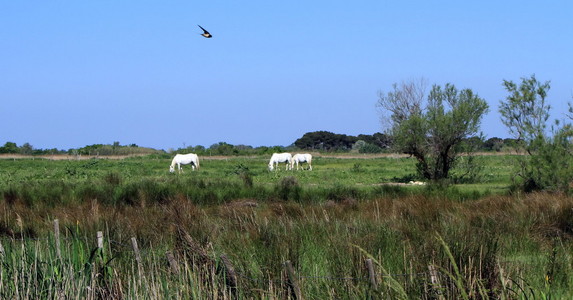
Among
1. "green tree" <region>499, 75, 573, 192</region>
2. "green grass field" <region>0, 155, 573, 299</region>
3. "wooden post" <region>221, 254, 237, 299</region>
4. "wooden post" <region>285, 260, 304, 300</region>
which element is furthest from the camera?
"green tree" <region>499, 75, 573, 192</region>

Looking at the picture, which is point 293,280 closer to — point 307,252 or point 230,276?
point 230,276

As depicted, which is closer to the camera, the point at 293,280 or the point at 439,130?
the point at 293,280

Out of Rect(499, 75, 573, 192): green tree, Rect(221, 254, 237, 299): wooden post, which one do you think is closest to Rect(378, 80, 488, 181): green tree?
Rect(499, 75, 573, 192): green tree

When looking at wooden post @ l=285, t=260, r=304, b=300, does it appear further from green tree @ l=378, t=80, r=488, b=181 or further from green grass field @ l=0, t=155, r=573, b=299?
green tree @ l=378, t=80, r=488, b=181

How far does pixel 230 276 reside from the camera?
785 centimetres

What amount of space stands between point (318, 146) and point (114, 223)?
3969 inches

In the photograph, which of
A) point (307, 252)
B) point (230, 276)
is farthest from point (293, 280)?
point (307, 252)

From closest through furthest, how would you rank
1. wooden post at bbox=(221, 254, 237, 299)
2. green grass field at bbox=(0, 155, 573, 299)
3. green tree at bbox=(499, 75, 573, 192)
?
green grass field at bbox=(0, 155, 573, 299)
wooden post at bbox=(221, 254, 237, 299)
green tree at bbox=(499, 75, 573, 192)

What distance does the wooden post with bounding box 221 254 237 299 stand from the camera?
766 cm

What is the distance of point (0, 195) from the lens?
20.2 m

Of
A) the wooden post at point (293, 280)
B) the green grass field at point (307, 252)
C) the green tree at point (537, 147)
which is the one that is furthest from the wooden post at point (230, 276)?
the green tree at point (537, 147)

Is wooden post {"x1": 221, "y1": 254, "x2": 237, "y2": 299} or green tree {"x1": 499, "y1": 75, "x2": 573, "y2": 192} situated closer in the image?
wooden post {"x1": 221, "y1": 254, "x2": 237, "y2": 299}

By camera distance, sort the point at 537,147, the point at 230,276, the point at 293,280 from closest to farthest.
Result: the point at 293,280, the point at 230,276, the point at 537,147

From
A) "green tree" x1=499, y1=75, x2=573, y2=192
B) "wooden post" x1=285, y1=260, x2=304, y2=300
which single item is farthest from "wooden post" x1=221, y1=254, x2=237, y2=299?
"green tree" x1=499, y1=75, x2=573, y2=192
